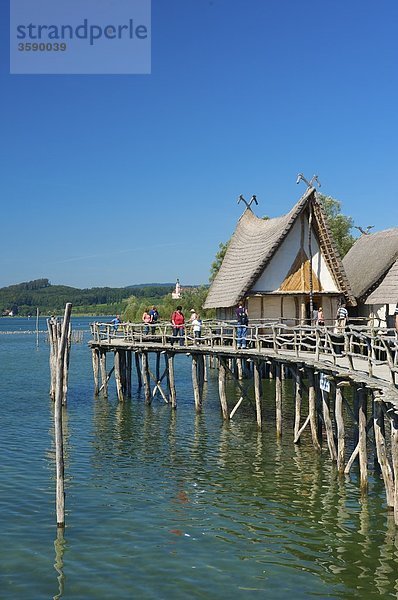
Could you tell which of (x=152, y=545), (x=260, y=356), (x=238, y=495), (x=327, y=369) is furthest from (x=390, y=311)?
(x=152, y=545)

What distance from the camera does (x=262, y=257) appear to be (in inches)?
1224

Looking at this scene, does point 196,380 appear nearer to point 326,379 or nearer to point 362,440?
point 326,379

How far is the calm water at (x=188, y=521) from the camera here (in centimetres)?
1074

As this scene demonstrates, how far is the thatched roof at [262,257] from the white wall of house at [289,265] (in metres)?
0.32

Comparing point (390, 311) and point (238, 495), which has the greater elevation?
point (390, 311)

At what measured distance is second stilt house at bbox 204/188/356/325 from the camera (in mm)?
31062

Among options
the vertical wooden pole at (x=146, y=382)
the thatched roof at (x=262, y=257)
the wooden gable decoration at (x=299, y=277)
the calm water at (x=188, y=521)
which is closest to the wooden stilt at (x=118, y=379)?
the vertical wooden pole at (x=146, y=382)

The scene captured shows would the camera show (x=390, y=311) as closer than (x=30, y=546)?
No

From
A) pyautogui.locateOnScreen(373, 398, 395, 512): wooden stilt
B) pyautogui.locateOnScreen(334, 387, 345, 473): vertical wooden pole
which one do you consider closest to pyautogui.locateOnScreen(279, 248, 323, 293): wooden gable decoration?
pyautogui.locateOnScreen(334, 387, 345, 473): vertical wooden pole

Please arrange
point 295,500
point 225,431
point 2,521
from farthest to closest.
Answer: point 225,431 → point 295,500 → point 2,521

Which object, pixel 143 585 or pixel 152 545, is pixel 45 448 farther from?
pixel 143 585

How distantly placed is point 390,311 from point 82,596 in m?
22.6

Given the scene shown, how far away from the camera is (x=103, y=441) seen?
21281mm

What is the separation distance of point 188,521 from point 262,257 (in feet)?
61.4
